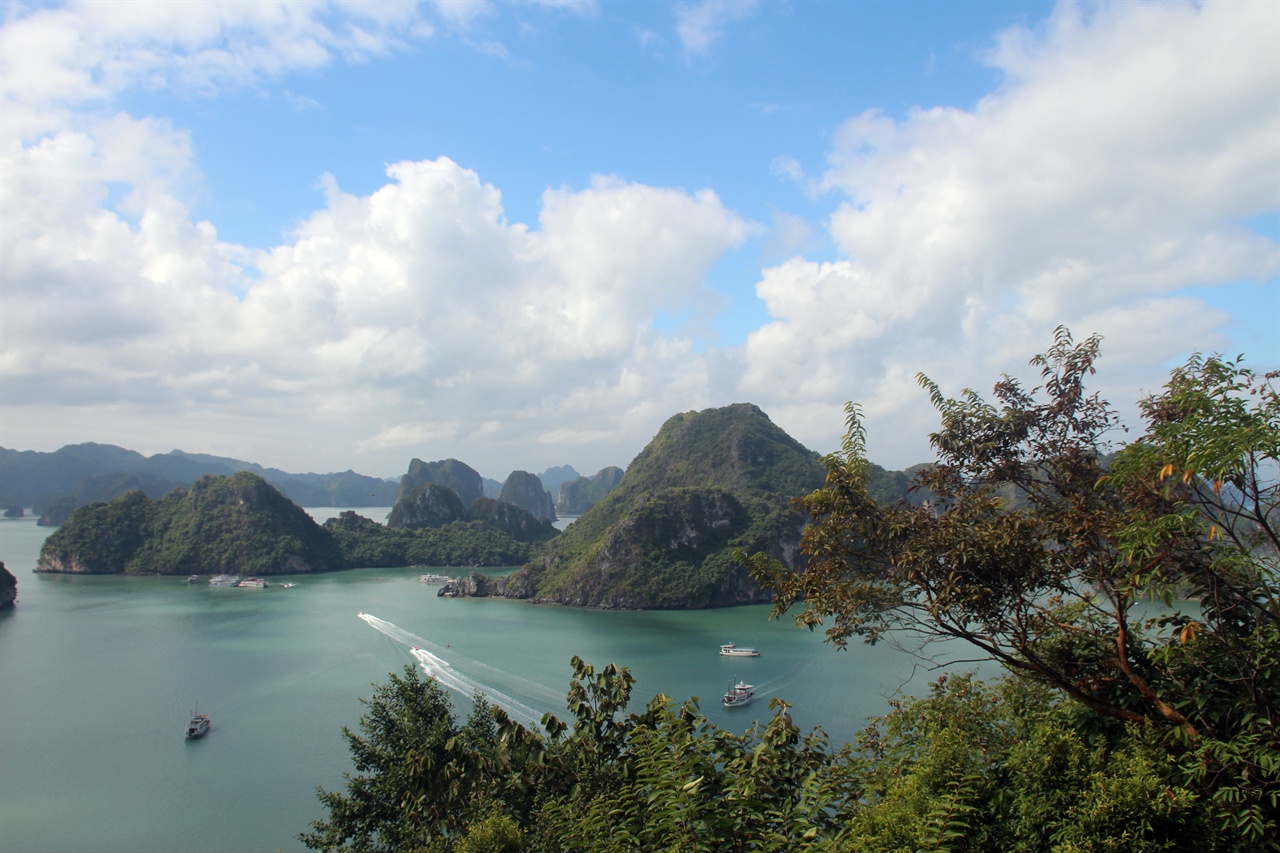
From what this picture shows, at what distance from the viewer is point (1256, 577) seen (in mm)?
4215

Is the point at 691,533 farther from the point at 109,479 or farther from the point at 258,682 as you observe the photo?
the point at 109,479

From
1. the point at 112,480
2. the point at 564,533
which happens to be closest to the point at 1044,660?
the point at 564,533

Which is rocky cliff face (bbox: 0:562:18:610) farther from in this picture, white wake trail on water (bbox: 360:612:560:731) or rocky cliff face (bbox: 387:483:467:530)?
rocky cliff face (bbox: 387:483:467:530)

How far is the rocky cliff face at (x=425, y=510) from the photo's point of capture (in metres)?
86.6

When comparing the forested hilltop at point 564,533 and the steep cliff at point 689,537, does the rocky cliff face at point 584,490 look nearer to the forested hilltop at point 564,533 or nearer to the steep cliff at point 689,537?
the forested hilltop at point 564,533

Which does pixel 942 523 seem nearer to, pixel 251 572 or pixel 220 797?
pixel 220 797

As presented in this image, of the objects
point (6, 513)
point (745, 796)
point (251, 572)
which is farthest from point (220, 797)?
point (6, 513)

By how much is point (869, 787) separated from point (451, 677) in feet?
84.9

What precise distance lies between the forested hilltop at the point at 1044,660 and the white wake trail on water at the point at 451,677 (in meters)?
15.1

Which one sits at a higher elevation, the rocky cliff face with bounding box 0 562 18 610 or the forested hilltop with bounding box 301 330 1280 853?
the forested hilltop with bounding box 301 330 1280 853

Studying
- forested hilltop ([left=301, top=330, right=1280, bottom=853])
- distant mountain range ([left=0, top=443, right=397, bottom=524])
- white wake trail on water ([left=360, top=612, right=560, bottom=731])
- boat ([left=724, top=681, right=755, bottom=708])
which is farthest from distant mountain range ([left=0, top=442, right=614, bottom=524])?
forested hilltop ([left=301, top=330, right=1280, bottom=853])

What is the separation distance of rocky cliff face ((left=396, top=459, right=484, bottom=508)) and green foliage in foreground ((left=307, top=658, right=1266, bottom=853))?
109m

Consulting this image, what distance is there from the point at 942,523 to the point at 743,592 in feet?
155

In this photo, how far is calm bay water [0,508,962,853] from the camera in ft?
57.8
